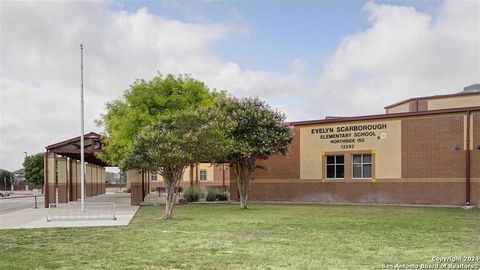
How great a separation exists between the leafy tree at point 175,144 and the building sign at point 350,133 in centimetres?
1208

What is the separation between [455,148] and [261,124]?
393 inches

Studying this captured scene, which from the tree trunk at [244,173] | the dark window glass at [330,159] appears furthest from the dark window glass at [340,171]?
the tree trunk at [244,173]

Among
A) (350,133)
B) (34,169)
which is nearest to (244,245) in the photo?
(350,133)

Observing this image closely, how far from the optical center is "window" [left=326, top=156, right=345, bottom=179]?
31438 millimetres

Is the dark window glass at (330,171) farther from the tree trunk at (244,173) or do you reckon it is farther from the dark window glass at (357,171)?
the tree trunk at (244,173)

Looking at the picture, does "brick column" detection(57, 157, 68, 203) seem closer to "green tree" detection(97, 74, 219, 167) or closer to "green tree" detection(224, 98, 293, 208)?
"green tree" detection(97, 74, 219, 167)

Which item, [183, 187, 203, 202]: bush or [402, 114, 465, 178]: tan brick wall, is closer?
[402, 114, 465, 178]: tan brick wall

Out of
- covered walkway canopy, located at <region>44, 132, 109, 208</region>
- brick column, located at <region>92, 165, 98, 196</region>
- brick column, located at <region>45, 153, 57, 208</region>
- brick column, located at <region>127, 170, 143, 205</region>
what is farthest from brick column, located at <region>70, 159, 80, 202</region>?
brick column, located at <region>92, 165, 98, 196</region>

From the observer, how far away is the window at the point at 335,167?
1238 inches

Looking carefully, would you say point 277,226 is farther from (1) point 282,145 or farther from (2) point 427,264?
(1) point 282,145

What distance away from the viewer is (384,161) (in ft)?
98.0

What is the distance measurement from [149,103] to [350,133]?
11704 millimetres

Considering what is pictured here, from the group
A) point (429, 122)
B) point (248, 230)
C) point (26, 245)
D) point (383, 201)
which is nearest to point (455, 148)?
point (429, 122)

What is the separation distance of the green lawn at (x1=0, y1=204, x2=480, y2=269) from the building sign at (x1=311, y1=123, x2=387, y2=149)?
12.4 metres
